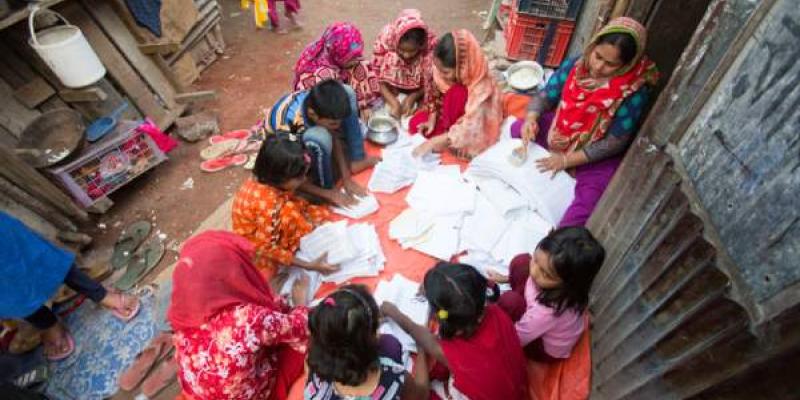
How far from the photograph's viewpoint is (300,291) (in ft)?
7.84

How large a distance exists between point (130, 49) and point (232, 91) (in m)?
1.15

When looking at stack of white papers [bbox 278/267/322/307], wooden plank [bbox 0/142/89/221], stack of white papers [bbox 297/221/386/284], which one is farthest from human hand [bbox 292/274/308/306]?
wooden plank [bbox 0/142/89/221]

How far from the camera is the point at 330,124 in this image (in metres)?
2.72

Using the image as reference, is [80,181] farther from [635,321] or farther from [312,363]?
[635,321]

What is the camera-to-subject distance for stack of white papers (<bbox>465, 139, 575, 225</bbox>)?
8.70 feet

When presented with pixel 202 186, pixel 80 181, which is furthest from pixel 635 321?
pixel 80 181

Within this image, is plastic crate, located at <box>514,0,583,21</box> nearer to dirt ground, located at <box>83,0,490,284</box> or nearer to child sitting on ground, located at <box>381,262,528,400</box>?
dirt ground, located at <box>83,0,490,284</box>

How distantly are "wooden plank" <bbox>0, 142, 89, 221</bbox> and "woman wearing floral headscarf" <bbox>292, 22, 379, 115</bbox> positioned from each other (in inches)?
81.5

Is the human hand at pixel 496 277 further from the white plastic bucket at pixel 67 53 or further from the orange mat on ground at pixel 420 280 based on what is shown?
the white plastic bucket at pixel 67 53

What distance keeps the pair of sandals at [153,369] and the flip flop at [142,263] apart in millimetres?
665

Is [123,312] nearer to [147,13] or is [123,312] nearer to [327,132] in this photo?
[327,132]

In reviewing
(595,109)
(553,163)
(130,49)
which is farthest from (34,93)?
(595,109)

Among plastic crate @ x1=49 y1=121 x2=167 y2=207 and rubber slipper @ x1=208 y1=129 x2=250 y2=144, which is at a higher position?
plastic crate @ x1=49 y1=121 x2=167 y2=207

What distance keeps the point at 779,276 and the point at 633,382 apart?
812 millimetres
